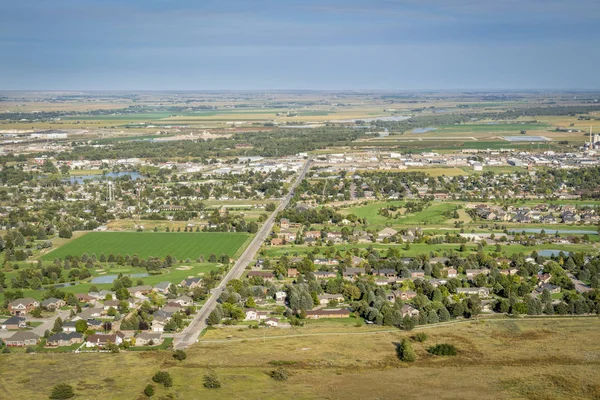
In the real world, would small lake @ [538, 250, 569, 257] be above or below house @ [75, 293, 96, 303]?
below

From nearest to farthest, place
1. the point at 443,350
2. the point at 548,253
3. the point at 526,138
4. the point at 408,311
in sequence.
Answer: the point at 443,350
the point at 408,311
the point at 548,253
the point at 526,138

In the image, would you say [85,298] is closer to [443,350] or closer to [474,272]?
[443,350]

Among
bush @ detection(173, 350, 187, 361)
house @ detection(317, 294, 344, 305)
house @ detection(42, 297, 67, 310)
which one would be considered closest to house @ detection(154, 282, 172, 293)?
house @ detection(42, 297, 67, 310)

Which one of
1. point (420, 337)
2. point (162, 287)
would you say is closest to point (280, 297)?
point (162, 287)

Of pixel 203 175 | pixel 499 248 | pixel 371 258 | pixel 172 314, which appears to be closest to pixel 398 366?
pixel 172 314

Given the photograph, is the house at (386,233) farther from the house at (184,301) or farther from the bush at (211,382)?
the bush at (211,382)

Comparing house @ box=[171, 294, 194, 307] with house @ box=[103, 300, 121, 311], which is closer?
house @ box=[103, 300, 121, 311]

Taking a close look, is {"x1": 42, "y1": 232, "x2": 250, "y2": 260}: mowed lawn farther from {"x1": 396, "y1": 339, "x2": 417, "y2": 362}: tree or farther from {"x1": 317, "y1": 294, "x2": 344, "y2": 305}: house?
{"x1": 396, "y1": 339, "x2": 417, "y2": 362}: tree
